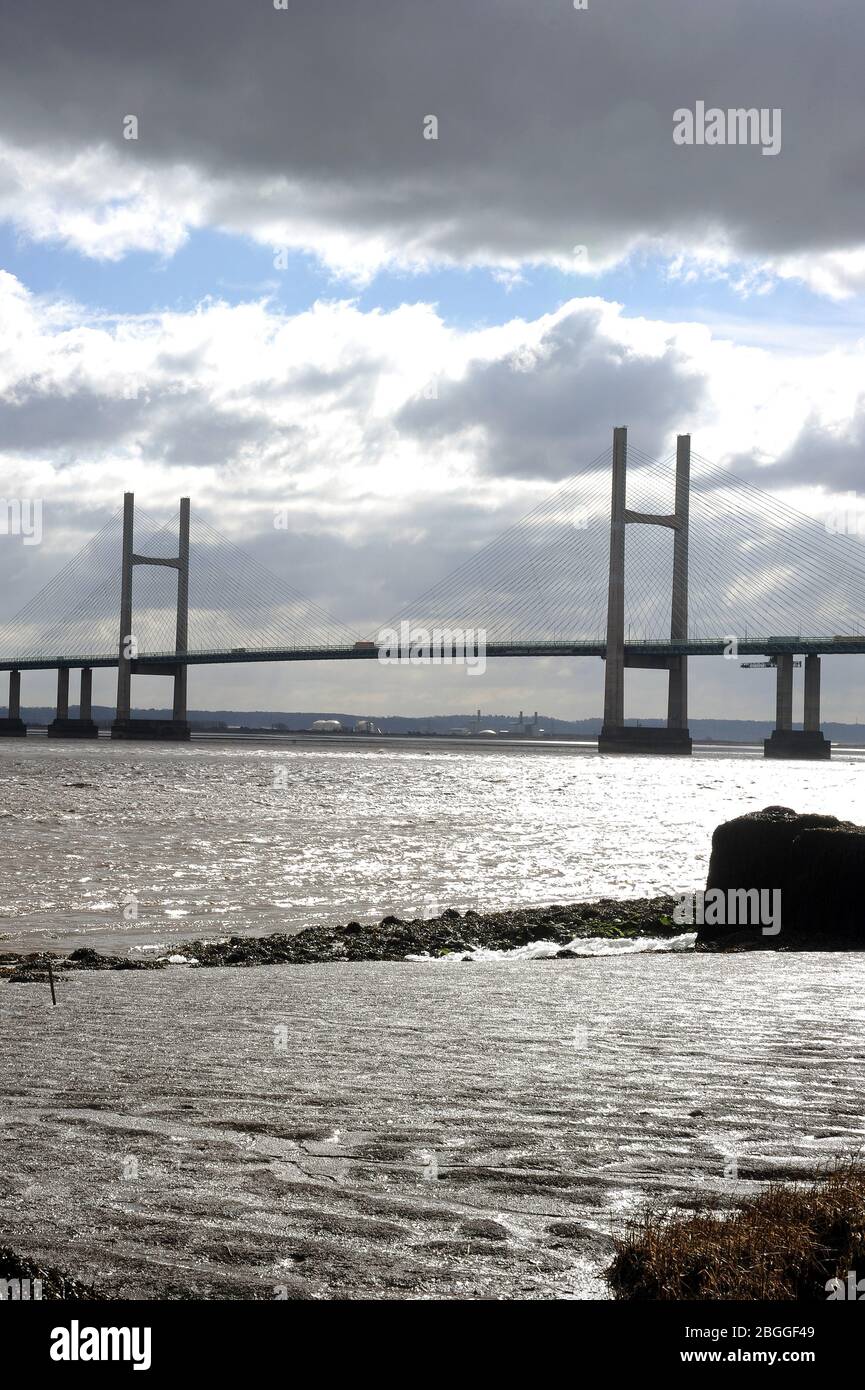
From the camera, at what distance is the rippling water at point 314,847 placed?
50.0 ft

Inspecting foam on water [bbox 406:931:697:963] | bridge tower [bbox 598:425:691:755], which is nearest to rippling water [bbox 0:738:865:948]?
foam on water [bbox 406:931:697:963]

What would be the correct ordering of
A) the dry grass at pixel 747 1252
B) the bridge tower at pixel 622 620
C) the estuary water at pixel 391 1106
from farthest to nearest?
1. the bridge tower at pixel 622 620
2. the estuary water at pixel 391 1106
3. the dry grass at pixel 747 1252

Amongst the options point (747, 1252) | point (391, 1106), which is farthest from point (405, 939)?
point (747, 1252)

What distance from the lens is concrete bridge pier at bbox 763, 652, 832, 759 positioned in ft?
293

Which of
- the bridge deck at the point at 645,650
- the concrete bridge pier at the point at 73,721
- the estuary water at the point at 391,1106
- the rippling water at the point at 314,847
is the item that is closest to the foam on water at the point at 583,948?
the estuary water at the point at 391,1106

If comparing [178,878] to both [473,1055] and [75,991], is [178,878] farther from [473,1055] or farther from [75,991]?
[473,1055]

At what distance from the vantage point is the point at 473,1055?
6.74m

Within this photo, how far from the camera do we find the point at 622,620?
79562mm

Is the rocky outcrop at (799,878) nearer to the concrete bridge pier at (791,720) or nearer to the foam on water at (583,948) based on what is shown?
the foam on water at (583,948)

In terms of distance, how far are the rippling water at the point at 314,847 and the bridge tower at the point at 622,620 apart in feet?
107
